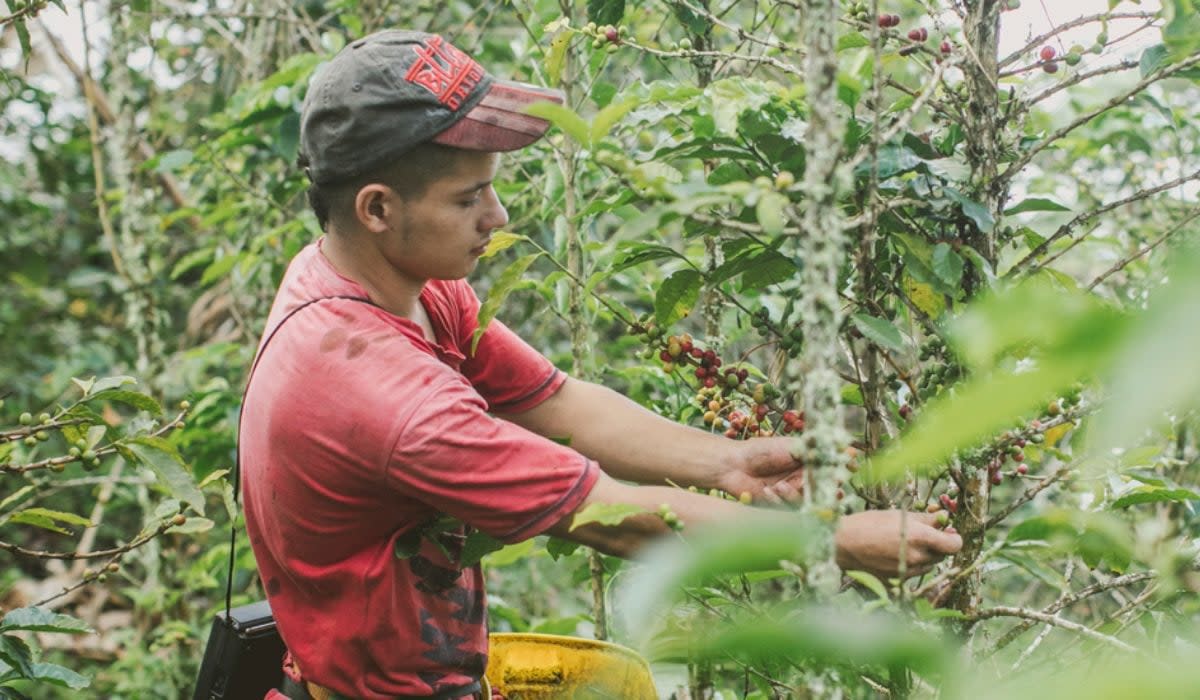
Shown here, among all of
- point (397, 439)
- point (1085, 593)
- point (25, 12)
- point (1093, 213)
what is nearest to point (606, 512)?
point (397, 439)

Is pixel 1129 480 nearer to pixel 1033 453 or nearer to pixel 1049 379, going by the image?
pixel 1033 453

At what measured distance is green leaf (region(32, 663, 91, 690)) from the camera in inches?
67.9

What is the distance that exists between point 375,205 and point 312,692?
812 millimetres

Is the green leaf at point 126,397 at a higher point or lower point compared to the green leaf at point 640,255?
lower

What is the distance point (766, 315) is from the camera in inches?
67.4

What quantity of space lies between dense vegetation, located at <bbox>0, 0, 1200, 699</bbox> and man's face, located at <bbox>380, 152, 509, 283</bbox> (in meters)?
0.10

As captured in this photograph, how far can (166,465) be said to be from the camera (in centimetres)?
169

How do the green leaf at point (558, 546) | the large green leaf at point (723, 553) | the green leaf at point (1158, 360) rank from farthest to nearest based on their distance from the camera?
the green leaf at point (558, 546) < the large green leaf at point (723, 553) < the green leaf at point (1158, 360)

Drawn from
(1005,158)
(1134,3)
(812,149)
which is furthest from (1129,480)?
(812,149)

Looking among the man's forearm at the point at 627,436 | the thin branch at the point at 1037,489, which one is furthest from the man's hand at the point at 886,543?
the man's forearm at the point at 627,436

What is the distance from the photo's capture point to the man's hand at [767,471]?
1711mm

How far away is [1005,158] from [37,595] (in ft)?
14.9

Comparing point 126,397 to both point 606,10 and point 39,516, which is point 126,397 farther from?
point 606,10

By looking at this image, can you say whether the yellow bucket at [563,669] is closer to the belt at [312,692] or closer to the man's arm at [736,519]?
the belt at [312,692]
